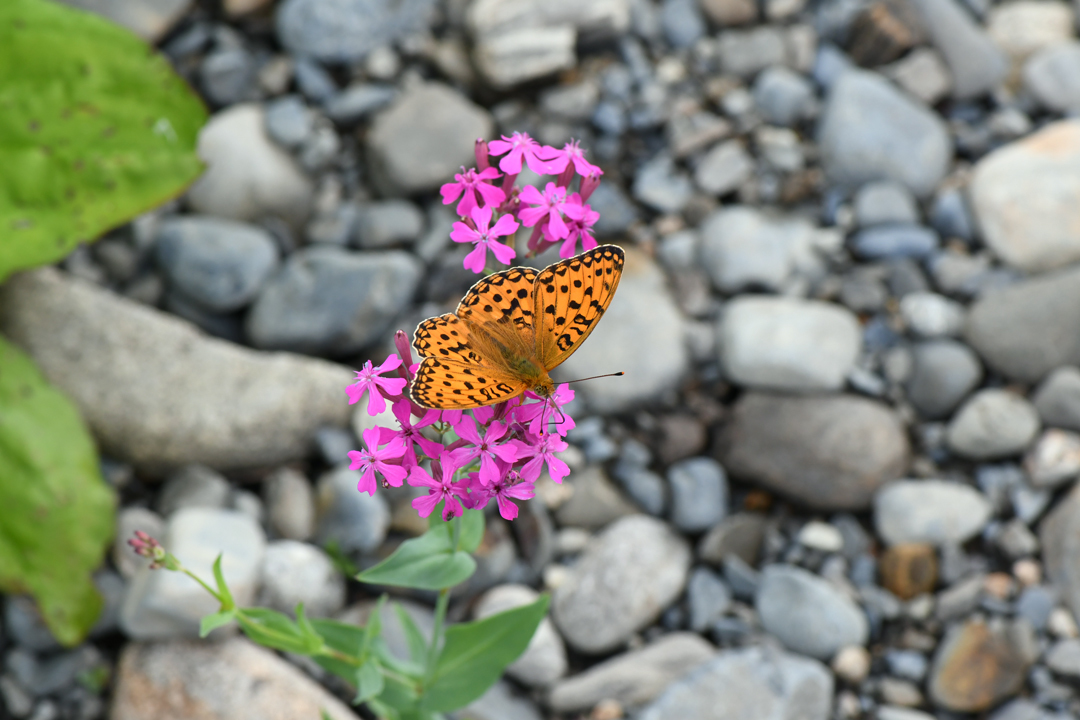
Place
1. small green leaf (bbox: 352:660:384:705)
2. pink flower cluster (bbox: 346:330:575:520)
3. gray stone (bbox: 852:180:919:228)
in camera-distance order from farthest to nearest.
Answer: gray stone (bbox: 852:180:919:228) < small green leaf (bbox: 352:660:384:705) < pink flower cluster (bbox: 346:330:575:520)

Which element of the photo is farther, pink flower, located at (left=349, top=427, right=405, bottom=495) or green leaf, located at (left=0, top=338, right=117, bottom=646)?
green leaf, located at (left=0, top=338, right=117, bottom=646)

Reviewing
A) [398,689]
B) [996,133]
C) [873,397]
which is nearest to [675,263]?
[873,397]

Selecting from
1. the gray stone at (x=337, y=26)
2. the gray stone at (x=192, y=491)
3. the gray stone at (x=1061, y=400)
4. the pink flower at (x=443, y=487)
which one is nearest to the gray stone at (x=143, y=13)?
the gray stone at (x=337, y=26)

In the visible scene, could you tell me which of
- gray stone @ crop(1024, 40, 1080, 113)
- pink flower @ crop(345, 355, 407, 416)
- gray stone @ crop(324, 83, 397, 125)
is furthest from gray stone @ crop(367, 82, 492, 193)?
gray stone @ crop(1024, 40, 1080, 113)

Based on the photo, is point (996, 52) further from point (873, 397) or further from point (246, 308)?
point (246, 308)

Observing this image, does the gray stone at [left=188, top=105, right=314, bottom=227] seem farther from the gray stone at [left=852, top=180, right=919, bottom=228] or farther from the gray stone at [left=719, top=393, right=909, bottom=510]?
the gray stone at [left=852, top=180, right=919, bottom=228]

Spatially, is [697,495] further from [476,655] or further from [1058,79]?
[1058,79]
